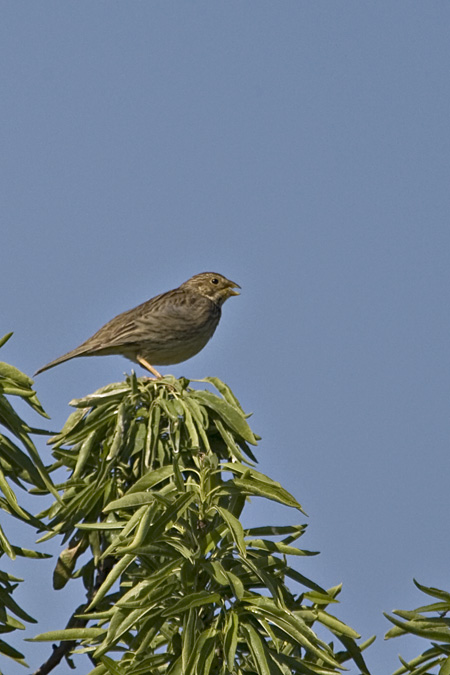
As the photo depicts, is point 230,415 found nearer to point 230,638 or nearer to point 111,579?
point 111,579

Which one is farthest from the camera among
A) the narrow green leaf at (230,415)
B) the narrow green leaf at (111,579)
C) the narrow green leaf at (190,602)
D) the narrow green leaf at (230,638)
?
the narrow green leaf at (230,415)

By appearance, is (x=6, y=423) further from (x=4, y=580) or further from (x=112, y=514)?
(x=112, y=514)

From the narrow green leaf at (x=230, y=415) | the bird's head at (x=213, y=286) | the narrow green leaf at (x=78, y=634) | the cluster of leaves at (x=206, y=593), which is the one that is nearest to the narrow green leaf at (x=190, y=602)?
the cluster of leaves at (x=206, y=593)

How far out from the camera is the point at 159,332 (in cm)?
1305

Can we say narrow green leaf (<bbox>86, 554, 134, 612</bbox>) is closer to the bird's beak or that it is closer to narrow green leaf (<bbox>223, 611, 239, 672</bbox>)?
narrow green leaf (<bbox>223, 611, 239, 672</bbox>)

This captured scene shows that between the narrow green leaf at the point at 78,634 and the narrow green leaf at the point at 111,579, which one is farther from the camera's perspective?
the narrow green leaf at the point at 78,634

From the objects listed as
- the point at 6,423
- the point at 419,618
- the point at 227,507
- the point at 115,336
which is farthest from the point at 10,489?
the point at 115,336

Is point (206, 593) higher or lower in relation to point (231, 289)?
lower

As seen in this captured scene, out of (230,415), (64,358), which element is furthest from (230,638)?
(64,358)

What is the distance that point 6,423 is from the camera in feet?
16.7

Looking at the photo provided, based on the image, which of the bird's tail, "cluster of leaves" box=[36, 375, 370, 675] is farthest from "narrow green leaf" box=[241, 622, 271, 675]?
the bird's tail

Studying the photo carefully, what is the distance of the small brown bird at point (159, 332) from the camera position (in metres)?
12.7

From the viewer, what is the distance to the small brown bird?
41.8 feet

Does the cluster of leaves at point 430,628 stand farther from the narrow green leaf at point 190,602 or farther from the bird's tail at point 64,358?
the bird's tail at point 64,358
